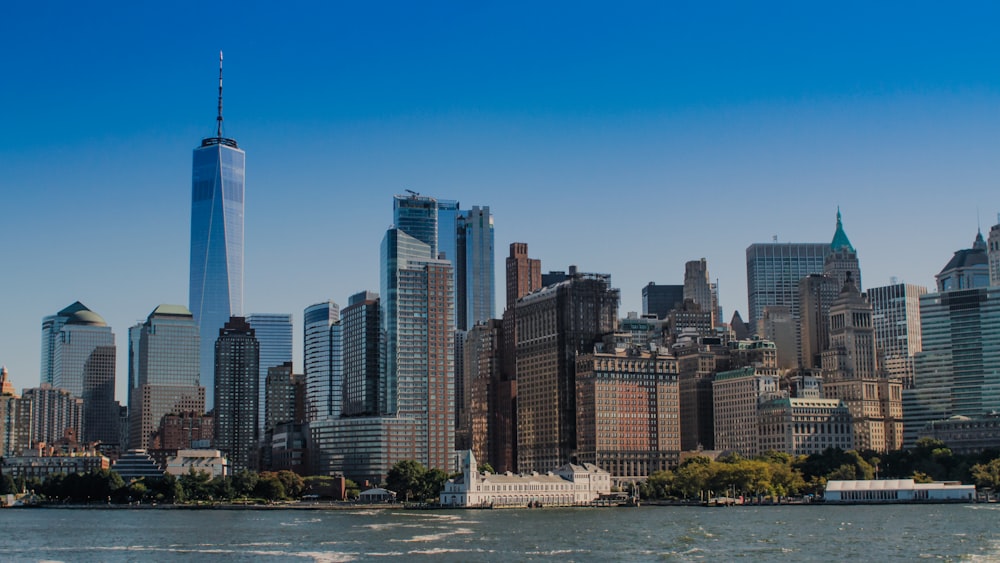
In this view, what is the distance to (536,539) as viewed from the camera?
14912 cm

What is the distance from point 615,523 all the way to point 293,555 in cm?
6130

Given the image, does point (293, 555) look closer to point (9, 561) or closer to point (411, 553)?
point (411, 553)

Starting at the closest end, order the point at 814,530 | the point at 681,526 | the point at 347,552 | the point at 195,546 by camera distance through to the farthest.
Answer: the point at 347,552 → the point at 195,546 → the point at 814,530 → the point at 681,526

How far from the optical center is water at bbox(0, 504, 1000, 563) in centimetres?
12838

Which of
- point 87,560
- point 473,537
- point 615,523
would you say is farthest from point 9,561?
point 615,523

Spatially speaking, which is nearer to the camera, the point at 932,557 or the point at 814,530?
the point at 932,557

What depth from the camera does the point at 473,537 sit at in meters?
152

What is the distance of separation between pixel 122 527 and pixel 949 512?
116865mm

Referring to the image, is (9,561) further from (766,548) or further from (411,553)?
(766,548)

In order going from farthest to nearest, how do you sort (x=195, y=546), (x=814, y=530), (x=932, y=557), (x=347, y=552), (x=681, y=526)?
1. (x=681, y=526)
2. (x=814, y=530)
3. (x=195, y=546)
4. (x=347, y=552)
5. (x=932, y=557)

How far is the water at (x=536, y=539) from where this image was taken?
Result: 5054 inches

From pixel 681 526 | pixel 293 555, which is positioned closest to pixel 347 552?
pixel 293 555

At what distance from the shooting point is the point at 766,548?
13400 centimetres

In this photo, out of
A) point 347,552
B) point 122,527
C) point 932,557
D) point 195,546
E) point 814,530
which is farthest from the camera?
point 122,527
